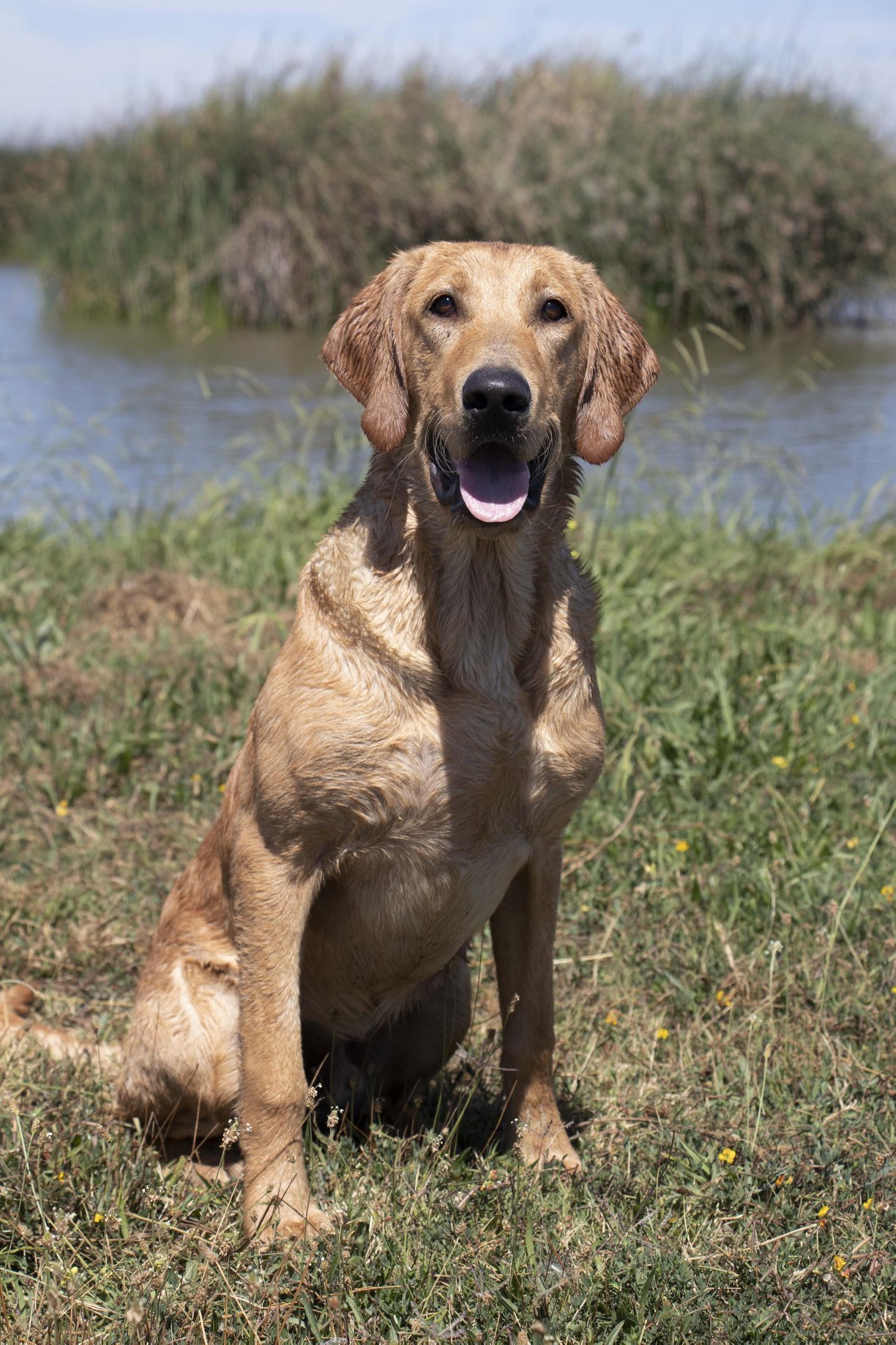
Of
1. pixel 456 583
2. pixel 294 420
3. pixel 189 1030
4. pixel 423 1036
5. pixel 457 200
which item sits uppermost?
pixel 456 583

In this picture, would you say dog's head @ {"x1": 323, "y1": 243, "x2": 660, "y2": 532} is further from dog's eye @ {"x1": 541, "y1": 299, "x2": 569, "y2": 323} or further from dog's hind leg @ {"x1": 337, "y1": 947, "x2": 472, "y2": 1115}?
dog's hind leg @ {"x1": 337, "y1": 947, "x2": 472, "y2": 1115}

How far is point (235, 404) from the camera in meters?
10.1

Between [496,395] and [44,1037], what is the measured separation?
1864mm

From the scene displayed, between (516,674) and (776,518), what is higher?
(516,674)

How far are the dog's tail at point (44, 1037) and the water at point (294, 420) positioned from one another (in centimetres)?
321

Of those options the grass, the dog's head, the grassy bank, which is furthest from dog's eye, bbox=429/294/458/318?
the grassy bank

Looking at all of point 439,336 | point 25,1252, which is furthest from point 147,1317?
point 439,336

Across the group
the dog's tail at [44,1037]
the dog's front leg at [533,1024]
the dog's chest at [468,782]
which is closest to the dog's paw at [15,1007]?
the dog's tail at [44,1037]

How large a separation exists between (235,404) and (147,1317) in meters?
8.50

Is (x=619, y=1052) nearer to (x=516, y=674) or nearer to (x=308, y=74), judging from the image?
(x=516, y=674)

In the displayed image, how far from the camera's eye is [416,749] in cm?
265

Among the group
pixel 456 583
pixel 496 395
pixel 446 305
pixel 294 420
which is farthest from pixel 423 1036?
pixel 294 420

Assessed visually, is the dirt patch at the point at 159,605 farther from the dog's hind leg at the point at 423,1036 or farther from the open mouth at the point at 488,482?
the open mouth at the point at 488,482

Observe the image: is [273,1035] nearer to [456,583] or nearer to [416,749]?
[416,749]
